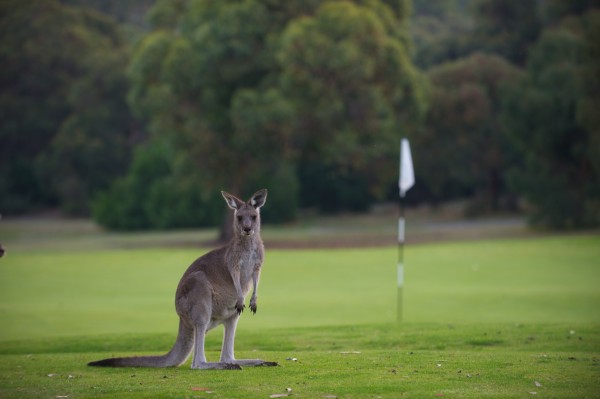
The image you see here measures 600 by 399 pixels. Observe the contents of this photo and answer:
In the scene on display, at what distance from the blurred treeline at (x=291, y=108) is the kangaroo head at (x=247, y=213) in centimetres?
2627

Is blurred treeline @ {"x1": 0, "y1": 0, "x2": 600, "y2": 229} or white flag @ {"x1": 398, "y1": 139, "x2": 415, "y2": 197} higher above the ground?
blurred treeline @ {"x1": 0, "y1": 0, "x2": 600, "y2": 229}

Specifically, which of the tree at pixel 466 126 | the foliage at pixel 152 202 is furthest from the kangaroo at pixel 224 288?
the tree at pixel 466 126

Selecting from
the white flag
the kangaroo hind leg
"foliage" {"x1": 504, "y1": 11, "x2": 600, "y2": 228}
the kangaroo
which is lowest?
the kangaroo hind leg

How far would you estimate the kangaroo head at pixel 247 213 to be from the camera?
29.4 feet

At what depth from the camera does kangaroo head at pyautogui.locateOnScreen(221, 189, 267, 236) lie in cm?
897

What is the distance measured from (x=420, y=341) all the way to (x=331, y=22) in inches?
1020

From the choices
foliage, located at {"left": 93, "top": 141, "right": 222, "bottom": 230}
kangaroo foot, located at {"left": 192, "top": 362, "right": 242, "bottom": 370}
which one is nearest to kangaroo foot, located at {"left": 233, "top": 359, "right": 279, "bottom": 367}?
kangaroo foot, located at {"left": 192, "top": 362, "right": 242, "bottom": 370}

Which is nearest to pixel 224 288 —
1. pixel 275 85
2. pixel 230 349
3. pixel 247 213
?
pixel 230 349

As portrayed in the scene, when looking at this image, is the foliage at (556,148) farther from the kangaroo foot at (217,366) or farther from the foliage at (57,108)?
the kangaroo foot at (217,366)

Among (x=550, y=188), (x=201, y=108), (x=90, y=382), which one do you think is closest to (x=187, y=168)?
(x=201, y=108)

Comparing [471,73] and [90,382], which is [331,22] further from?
[90,382]

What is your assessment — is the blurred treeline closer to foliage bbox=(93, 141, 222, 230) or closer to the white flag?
foliage bbox=(93, 141, 222, 230)

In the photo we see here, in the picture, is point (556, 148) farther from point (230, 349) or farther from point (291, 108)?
point (230, 349)

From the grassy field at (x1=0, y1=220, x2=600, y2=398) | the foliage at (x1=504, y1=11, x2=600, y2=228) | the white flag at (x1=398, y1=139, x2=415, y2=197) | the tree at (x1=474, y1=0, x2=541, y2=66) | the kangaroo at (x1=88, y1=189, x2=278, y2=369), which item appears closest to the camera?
the grassy field at (x1=0, y1=220, x2=600, y2=398)
